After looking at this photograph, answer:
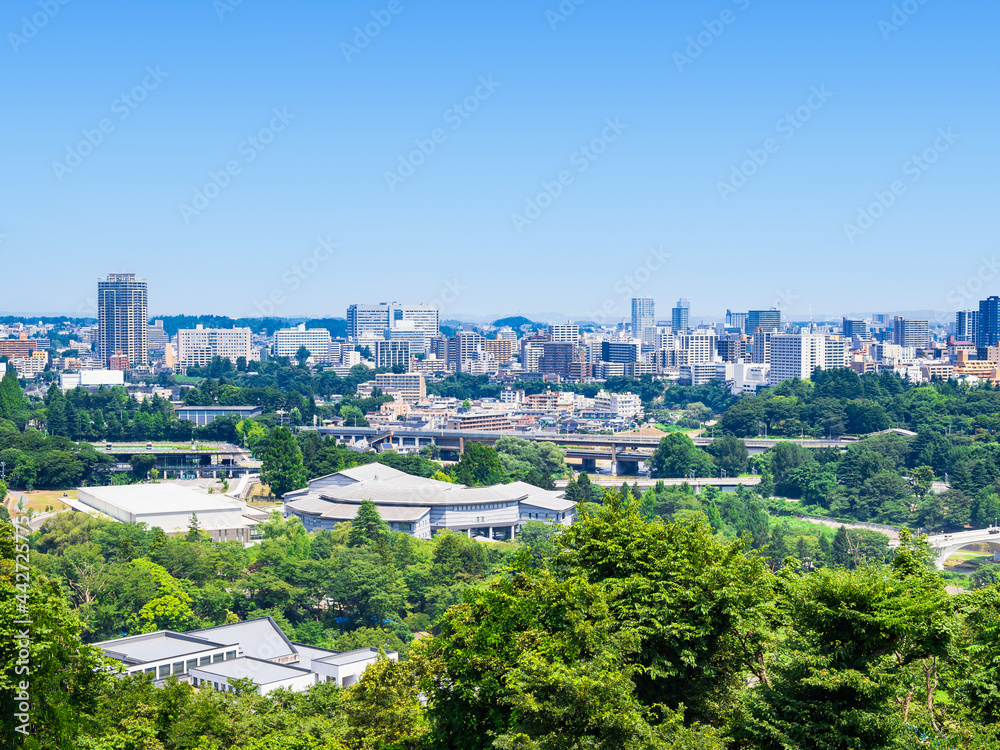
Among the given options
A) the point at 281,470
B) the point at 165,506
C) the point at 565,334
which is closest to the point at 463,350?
the point at 565,334

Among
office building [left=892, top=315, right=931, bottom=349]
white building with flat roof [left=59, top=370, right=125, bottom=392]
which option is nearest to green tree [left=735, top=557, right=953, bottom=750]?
white building with flat roof [left=59, top=370, right=125, bottom=392]

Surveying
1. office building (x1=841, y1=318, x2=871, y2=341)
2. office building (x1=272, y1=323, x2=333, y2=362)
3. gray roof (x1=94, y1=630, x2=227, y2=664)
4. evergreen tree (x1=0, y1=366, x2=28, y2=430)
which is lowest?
gray roof (x1=94, y1=630, x2=227, y2=664)

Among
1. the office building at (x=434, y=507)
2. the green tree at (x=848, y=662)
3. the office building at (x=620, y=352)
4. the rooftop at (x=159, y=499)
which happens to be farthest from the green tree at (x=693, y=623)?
the office building at (x=620, y=352)

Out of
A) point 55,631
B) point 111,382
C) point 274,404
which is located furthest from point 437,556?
point 111,382

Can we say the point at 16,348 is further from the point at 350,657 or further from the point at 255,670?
the point at 255,670

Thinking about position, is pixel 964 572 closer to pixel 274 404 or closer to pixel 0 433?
pixel 0 433

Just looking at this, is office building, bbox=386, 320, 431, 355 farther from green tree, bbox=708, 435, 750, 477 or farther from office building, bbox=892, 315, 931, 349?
green tree, bbox=708, 435, 750, 477

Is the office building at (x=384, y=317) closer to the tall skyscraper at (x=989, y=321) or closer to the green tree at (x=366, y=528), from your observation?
the tall skyscraper at (x=989, y=321)
